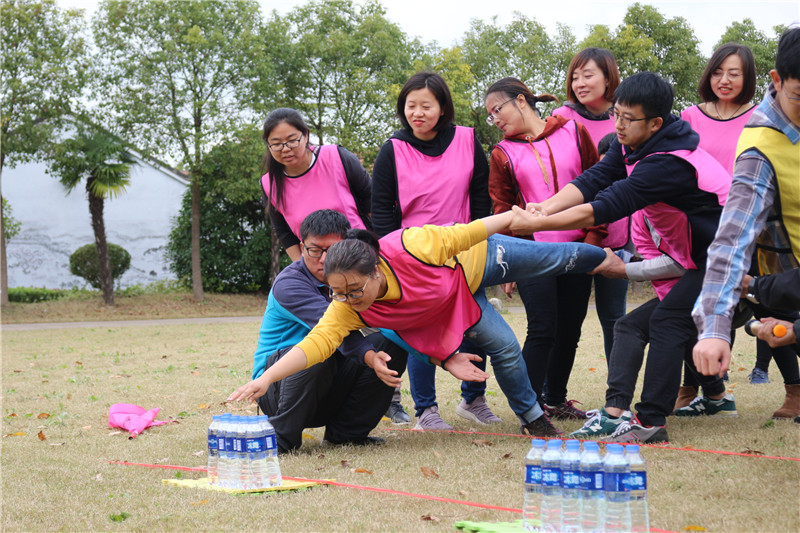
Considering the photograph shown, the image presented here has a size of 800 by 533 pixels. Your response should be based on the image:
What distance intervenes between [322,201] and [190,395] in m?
2.80

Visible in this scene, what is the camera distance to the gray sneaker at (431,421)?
5.43 metres

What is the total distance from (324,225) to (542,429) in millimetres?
1847

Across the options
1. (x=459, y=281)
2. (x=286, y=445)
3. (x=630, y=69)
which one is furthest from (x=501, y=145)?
(x=630, y=69)

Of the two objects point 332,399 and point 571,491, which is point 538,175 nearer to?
point 332,399

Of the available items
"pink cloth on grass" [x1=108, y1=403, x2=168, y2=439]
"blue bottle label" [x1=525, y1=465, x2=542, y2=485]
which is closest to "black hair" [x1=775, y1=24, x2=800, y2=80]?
"blue bottle label" [x1=525, y1=465, x2=542, y2=485]

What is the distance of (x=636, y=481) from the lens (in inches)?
118

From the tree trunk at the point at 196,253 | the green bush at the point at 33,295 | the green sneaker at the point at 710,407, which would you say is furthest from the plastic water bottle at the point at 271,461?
the green bush at the point at 33,295

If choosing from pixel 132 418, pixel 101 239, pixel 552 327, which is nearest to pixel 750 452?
pixel 552 327

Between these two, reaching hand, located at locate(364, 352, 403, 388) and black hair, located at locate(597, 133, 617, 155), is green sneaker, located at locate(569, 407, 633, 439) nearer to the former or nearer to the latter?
reaching hand, located at locate(364, 352, 403, 388)

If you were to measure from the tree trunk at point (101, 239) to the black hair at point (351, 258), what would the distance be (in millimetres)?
18024

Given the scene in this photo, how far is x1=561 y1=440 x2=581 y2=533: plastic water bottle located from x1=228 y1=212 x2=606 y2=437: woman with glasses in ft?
4.33

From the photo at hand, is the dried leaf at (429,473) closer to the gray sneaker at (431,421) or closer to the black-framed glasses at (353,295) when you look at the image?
the black-framed glasses at (353,295)

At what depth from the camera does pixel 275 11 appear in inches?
1053

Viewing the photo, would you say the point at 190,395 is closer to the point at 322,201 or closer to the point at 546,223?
the point at 322,201
